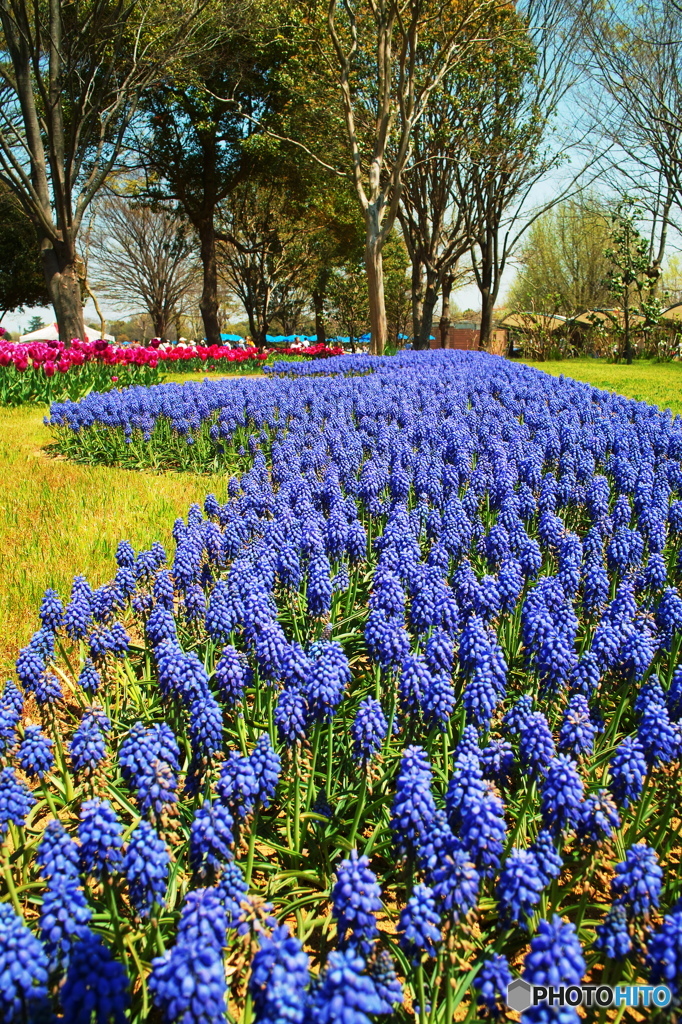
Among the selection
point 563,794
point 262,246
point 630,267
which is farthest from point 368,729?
point 262,246

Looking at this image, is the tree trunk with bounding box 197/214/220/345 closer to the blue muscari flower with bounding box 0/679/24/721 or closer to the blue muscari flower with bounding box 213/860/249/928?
the blue muscari flower with bounding box 0/679/24/721

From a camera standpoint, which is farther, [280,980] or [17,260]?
[17,260]

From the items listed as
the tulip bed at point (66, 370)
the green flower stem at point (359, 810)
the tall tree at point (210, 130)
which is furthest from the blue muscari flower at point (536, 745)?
the tall tree at point (210, 130)

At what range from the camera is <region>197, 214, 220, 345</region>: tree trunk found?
94.8ft

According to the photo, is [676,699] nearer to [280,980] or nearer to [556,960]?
[556,960]

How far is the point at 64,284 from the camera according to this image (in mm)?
18109

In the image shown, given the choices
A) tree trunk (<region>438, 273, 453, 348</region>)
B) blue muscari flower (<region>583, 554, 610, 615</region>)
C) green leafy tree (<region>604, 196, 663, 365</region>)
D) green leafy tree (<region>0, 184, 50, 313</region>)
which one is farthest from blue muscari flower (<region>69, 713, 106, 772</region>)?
green leafy tree (<region>0, 184, 50, 313</region>)

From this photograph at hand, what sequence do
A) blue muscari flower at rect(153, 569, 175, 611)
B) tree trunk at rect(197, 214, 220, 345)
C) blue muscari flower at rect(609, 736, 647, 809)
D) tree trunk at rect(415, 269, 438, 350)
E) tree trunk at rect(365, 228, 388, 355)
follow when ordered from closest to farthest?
blue muscari flower at rect(609, 736, 647, 809) < blue muscari flower at rect(153, 569, 175, 611) < tree trunk at rect(365, 228, 388, 355) < tree trunk at rect(197, 214, 220, 345) < tree trunk at rect(415, 269, 438, 350)

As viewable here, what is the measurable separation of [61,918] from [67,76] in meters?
20.0

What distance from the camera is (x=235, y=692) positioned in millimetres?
2520

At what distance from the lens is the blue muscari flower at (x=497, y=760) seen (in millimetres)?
2270

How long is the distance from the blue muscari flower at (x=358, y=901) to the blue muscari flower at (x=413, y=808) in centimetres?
22

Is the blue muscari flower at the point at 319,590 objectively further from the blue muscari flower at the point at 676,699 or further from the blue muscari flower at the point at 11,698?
the blue muscari flower at the point at 676,699

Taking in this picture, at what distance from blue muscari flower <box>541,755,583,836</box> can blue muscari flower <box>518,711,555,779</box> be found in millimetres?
178
